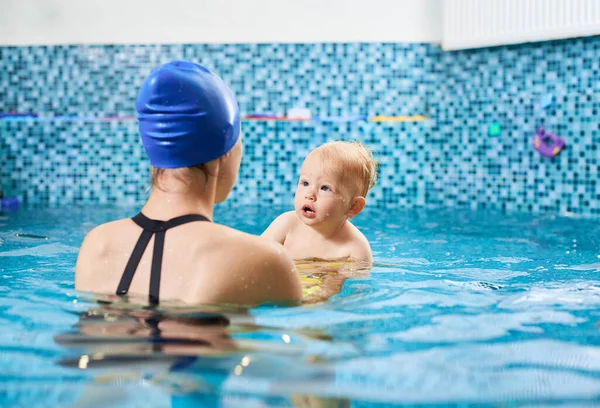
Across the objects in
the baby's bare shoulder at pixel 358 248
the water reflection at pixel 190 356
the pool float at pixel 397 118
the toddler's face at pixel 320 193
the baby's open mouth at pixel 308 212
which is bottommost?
the baby's bare shoulder at pixel 358 248

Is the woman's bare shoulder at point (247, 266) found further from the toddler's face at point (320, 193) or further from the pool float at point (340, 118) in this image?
the pool float at point (340, 118)

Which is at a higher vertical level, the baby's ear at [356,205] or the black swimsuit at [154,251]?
the black swimsuit at [154,251]

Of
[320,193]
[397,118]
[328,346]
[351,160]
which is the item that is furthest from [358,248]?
[397,118]

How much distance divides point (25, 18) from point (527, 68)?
18.0ft

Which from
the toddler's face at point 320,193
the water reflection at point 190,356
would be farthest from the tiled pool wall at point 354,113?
the water reflection at point 190,356

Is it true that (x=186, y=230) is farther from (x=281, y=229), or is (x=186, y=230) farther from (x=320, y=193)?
(x=281, y=229)

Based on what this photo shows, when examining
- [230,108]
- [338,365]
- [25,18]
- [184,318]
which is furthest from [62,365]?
[25,18]

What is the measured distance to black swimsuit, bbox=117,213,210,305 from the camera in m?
2.60

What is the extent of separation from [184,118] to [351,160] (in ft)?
6.44

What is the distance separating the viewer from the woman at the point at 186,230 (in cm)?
255

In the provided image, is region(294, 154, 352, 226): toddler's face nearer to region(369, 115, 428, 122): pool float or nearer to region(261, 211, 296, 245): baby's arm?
region(261, 211, 296, 245): baby's arm

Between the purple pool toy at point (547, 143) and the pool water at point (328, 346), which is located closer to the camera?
the pool water at point (328, 346)

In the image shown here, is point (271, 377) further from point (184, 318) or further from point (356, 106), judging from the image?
point (356, 106)

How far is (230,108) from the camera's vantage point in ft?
8.98
